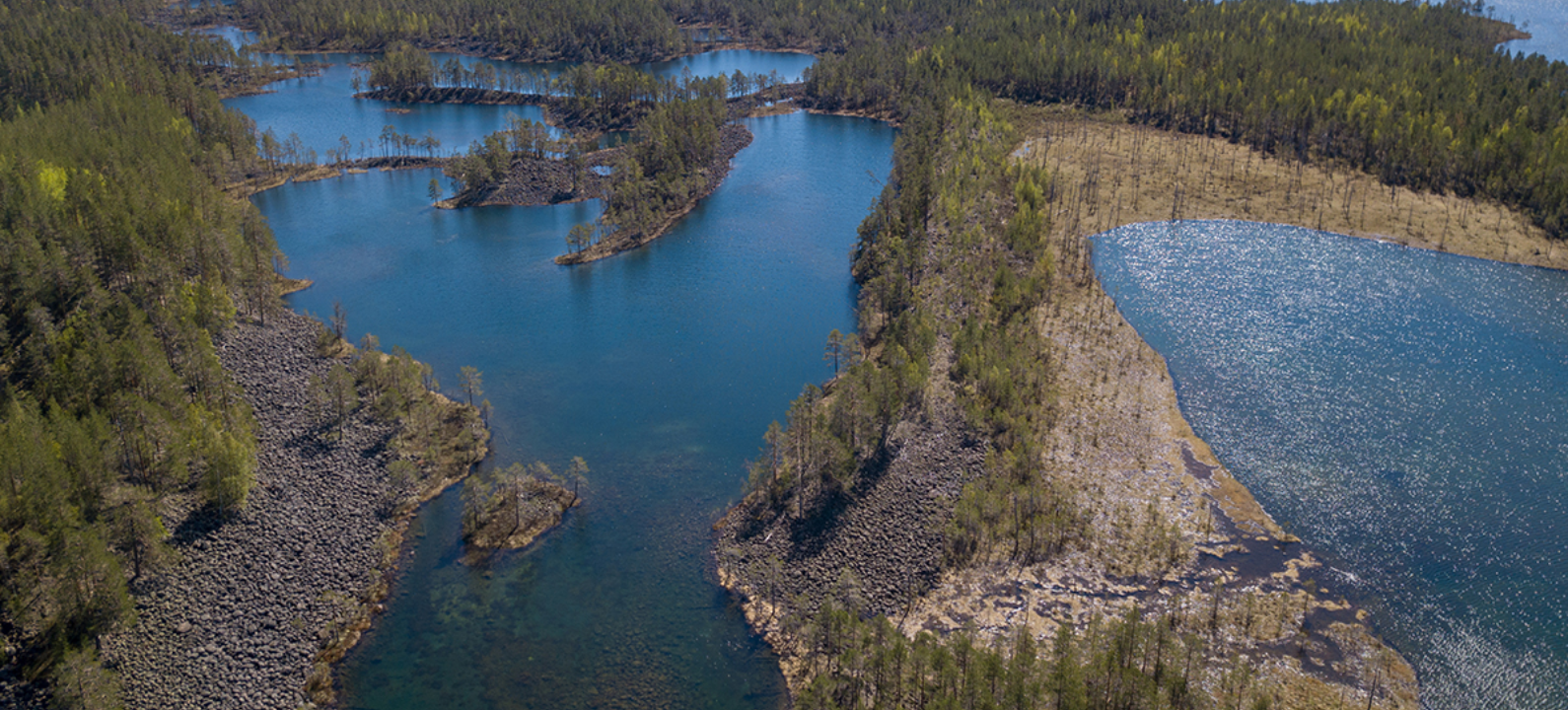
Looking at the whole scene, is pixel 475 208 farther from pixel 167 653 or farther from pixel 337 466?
pixel 167 653

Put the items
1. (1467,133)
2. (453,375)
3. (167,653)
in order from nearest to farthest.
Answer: (167,653), (453,375), (1467,133)

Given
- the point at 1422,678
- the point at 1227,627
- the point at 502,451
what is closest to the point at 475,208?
the point at 502,451

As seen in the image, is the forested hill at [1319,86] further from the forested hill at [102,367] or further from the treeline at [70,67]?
the forested hill at [102,367]

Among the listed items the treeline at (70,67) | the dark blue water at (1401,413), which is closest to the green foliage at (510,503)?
the dark blue water at (1401,413)

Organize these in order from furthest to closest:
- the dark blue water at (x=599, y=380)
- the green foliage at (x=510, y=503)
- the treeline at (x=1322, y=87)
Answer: the treeline at (x=1322, y=87) → the green foliage at (x=510, y=503) → the dark blue water at (x=599, y=380)

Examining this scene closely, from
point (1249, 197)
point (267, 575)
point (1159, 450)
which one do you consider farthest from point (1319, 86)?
point (267, 575)

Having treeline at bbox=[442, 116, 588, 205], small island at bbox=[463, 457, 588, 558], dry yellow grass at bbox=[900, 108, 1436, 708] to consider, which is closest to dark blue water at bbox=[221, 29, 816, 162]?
treeline at bbox=[442, 116, 588, 205]
